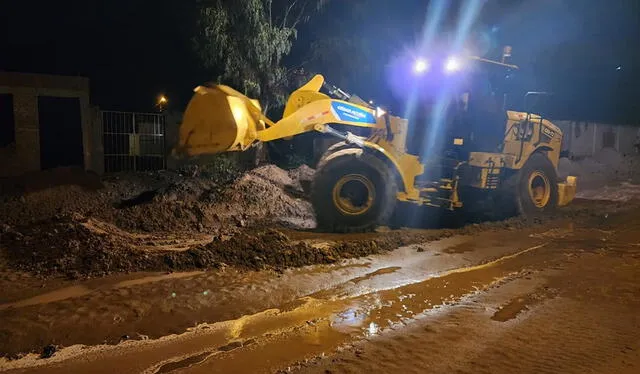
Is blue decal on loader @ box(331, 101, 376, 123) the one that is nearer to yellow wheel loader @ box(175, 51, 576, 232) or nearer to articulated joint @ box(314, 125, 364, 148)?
yellow wheel loader @ box(175, 51, 576, 232)

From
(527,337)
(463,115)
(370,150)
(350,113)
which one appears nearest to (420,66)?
(463,115)

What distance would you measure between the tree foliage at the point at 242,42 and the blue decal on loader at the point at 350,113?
17.6 feet

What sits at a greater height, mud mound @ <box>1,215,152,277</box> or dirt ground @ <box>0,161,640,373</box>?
mud mound @ <box>1,215,152,277</box>

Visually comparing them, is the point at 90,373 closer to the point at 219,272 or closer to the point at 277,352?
the point at 277,352

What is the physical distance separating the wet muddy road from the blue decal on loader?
125 inches

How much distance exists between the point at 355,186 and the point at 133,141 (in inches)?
330

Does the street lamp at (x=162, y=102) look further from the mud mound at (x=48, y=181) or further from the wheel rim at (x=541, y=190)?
the wheel rim at (x=541, y=190)

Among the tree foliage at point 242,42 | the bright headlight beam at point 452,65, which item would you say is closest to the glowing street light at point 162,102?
the tree foliage at point 242,42

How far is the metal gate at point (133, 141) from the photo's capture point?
50.4 ft

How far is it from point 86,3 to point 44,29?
225 cm

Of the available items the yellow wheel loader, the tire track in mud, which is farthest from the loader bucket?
the tire track in mud

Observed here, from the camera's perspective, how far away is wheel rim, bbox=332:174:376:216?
10.0 metres

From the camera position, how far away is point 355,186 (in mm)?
10125

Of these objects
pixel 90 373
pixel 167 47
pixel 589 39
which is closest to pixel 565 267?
pixel 90 373
